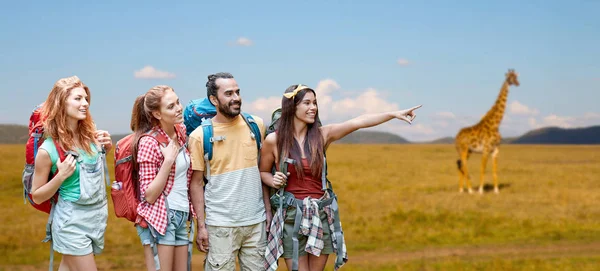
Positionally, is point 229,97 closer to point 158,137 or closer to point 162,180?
point 158,137

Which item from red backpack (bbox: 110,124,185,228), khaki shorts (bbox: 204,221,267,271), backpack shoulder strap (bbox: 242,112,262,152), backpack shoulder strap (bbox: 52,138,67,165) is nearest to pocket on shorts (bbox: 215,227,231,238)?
khaki shorts (bbox: 204,221,267,271)

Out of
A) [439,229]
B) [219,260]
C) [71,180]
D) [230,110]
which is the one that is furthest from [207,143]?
[439,229]

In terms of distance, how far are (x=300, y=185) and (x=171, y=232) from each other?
1.06m

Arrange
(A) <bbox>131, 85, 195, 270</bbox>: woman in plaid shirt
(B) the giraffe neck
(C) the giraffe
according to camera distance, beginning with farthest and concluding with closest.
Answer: (B) the giraffe neck < (C) the giraffe < (A) <bbox>131, 85, 195, 270</bbox>: woman in plaid shirt

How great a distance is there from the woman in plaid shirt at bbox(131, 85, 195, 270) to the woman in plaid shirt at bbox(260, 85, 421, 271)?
669 millimetres

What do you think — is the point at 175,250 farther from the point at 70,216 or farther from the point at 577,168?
the point at 577,168

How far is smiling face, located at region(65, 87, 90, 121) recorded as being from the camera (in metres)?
4.38

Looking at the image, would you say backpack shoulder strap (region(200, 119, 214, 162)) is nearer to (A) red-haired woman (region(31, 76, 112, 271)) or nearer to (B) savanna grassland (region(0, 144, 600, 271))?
(A) red-haired woman (region(31, 76, 112, 271))

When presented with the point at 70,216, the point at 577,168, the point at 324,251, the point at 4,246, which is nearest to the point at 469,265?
the point at 324,251

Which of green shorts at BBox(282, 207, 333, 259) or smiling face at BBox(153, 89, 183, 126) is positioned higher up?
smiling face at BBox(153, 89, 183, 126)

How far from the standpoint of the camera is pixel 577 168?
1067 inches

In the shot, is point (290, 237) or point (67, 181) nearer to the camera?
point (67, 181)

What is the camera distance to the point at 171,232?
175 inches

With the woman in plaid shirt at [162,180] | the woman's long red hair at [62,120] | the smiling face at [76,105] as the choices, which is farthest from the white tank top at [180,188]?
the smiling face at [76,105]
